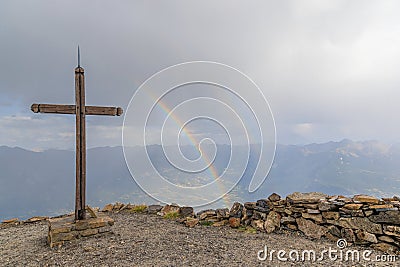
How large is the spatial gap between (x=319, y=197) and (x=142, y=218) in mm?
5841

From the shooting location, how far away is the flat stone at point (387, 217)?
21.3 feet

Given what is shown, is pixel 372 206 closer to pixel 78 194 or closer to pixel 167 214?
pixel 167 214

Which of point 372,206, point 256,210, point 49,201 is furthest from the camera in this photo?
point 49,201

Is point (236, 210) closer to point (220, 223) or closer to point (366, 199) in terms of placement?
point (220, 223)

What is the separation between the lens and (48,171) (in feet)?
145

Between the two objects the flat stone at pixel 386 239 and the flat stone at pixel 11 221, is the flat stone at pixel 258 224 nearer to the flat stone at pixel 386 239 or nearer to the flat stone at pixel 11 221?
the flat stone at pixel 386 239

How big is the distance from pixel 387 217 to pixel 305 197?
6.67 feet

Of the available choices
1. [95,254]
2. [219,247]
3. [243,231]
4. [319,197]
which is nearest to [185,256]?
[219,247]

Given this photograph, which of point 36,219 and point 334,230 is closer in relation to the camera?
point 334,230

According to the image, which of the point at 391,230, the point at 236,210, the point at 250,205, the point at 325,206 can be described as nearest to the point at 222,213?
the point at 236,210

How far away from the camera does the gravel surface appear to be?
5.32 metres

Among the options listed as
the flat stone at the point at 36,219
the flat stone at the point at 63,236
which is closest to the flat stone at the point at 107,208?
the flat stone at the point at 36,219

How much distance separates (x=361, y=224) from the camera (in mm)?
6855

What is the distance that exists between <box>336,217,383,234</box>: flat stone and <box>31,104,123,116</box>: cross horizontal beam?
6887 mm
